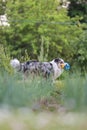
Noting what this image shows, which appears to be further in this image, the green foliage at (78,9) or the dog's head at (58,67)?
the green foliage at (78,9)

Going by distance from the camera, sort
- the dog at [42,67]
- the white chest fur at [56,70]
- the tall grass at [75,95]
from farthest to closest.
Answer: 1. the white chest fur at [56,70]
2. the dog at [42,67]
3. the tall grass at [75,95]

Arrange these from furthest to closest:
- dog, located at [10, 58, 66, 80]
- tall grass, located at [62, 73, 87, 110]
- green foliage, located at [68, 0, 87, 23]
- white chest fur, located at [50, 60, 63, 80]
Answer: green foliage, located at [68, 0, 87, 23] → white chest fur, located at [50, 60, 63, 80] → dog, located at [10, 58, 66, 80] → tall grass, located at [62, 73, 87, 110]

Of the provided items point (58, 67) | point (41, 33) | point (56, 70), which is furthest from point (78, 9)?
point (56, 70)

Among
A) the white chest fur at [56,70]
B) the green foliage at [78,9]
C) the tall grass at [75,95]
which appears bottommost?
the green foliage at [78,9]

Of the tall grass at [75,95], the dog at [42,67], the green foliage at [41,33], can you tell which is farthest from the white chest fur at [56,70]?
the tall grass at [75,95]

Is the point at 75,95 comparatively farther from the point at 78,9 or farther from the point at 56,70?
the point at 78,9

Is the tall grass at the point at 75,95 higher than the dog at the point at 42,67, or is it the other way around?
the tall grass at the point at 75,95

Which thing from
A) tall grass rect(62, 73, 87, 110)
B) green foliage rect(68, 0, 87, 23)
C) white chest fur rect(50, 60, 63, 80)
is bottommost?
green foliage rect(68, 0, 87, 23)

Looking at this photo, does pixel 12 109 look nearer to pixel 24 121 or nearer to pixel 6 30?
pixel 24 121

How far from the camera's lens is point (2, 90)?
17.3 ft

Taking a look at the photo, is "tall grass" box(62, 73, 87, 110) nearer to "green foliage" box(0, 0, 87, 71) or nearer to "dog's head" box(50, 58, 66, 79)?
"dog's head" box(50, 58, 66, 79)

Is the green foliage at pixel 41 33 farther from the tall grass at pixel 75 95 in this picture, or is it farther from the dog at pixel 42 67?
the tall grass at pixel 75 95

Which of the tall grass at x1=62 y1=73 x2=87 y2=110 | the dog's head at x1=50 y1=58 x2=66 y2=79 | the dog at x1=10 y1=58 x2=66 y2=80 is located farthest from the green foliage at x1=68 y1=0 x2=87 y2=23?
the tall grass at x1=62 y1=73 x2=87 y2=110

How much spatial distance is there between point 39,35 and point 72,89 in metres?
12.8
